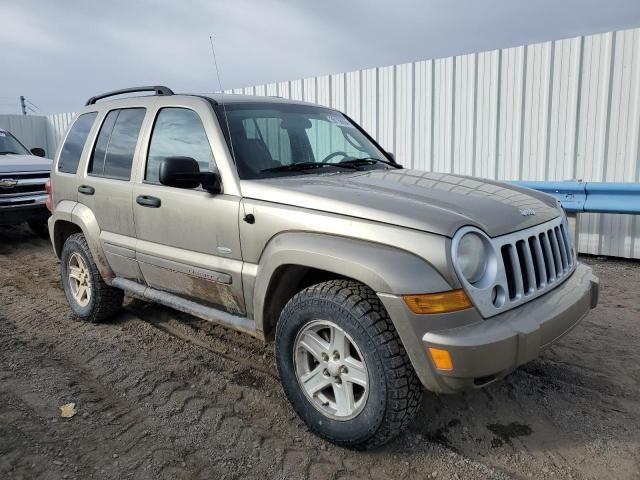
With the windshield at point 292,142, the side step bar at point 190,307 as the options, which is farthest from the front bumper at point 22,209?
the windshield at point 292,142

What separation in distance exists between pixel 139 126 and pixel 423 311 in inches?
107

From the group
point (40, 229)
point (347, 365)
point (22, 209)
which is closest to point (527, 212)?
point (347, 365)

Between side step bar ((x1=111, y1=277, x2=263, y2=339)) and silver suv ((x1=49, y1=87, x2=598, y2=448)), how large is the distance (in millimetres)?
14

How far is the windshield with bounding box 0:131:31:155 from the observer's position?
9228 millimetres

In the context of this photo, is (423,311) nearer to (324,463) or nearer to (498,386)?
(324,463)

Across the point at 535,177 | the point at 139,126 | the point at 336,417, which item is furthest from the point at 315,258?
the point at 535,177

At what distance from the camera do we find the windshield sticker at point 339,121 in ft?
13.4

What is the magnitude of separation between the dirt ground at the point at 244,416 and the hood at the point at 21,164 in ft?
15.6

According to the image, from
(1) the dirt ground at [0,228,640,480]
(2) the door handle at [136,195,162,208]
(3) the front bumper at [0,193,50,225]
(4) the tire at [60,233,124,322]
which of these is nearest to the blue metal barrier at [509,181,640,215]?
(1) the dirt ground at [0,228,640,480]

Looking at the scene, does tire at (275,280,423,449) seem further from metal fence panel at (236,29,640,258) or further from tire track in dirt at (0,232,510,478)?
metal fence panel at (236,29,640,258)

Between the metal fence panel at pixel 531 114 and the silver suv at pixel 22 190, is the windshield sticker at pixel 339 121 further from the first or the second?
the silver suv at pixel 22 190

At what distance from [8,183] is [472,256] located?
8.00 meters

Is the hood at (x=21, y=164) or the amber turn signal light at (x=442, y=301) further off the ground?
the hood at (x=21, y=164)

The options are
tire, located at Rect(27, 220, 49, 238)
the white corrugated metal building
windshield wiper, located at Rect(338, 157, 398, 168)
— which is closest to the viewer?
windshield wiper, located at Rect(338, 157, 398, 168)
